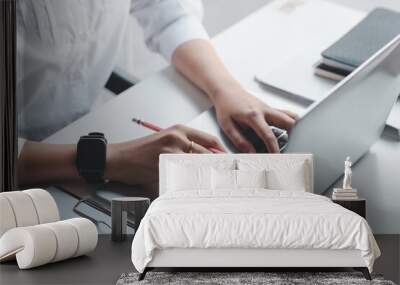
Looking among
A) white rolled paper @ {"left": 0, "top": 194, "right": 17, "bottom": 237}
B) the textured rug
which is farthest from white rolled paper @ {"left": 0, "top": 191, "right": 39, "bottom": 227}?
the textured rug

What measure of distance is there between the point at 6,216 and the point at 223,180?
1901 millimetres

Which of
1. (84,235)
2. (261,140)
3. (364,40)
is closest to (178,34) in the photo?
(261,140)

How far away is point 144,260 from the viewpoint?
4.97 m

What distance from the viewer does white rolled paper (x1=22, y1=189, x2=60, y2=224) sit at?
233 inches

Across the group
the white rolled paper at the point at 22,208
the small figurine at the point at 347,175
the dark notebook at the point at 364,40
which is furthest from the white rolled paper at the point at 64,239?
the dark notebook at the point at 364,40

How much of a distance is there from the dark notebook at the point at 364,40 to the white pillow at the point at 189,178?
1.65m

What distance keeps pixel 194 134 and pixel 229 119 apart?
0.38 m

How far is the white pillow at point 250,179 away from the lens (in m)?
6.51

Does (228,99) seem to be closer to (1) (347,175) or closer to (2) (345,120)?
(2) (345,120)

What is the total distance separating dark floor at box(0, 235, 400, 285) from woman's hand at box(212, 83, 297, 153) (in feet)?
4.94

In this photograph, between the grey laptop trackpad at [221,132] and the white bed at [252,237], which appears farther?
the grey laptop trackpad at [221,132]

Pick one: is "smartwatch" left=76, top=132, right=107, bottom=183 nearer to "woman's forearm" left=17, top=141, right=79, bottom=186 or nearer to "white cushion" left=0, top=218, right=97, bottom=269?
"woman's forearm" left=17, top=141, right=79, bottom=186

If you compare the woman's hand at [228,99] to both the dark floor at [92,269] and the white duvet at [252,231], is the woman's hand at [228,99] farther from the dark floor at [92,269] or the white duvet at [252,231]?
the white duvet at [252,231]

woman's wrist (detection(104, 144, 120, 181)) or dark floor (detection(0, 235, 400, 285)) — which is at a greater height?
woman's wrist (detection(104, 144, 120, 181))
